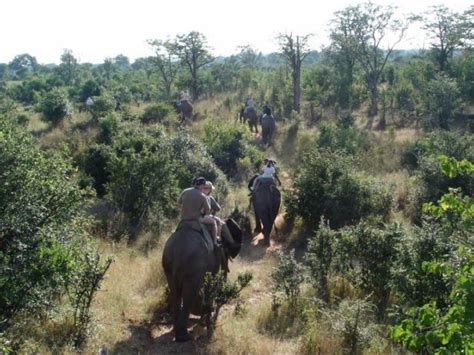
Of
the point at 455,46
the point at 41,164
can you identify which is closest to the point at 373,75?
the point at 455,46

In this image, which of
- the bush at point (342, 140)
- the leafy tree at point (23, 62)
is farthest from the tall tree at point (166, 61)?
the leafy tree at point (23, 62)

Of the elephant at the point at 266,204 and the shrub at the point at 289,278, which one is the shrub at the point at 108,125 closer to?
the elephant at the point at 266,204

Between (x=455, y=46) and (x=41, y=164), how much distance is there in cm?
3358

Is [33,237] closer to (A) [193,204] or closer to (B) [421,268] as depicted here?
(A) [193,204]

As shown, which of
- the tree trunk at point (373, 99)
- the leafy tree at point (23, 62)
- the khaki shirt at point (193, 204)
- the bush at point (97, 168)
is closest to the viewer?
the khaki shirt at point (193, 204)

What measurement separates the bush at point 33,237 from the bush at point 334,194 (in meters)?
7.58

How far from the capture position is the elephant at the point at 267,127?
23.7 m

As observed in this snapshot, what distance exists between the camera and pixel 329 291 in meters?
9.74

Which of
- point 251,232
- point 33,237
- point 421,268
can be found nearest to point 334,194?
point 251,232

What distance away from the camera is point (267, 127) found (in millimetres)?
23891

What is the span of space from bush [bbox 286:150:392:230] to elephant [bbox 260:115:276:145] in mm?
8849

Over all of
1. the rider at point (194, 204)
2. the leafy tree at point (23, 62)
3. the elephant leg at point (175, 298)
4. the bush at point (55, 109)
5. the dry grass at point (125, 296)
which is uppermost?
the leafy tree at point (23, 62)

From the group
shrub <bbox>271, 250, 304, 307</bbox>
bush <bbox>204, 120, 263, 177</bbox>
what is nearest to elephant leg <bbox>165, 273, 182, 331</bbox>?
shrub <bbox>271, 250, 304, 307</bbox>

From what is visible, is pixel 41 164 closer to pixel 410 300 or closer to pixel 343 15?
pixel 410 300
